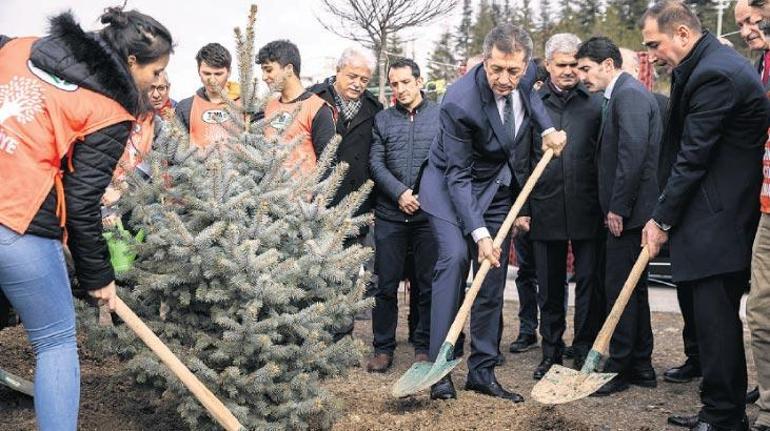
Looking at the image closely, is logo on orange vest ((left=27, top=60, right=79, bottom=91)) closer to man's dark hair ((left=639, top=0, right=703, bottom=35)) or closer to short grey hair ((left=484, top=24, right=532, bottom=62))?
short grey hair ((left=484, top=24, right=532, bottom=62))

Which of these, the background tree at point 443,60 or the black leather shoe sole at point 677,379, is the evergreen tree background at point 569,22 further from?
the black leather shoe sole at point 677,379

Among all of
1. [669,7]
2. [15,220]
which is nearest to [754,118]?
[669,7]

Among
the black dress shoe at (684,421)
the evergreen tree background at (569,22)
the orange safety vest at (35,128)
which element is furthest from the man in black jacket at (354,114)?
the evergreen tree background at (569,22)

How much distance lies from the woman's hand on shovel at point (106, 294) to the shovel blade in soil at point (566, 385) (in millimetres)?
2108

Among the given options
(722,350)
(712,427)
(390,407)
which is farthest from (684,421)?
(390,407)

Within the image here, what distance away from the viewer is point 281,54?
19.4 ft

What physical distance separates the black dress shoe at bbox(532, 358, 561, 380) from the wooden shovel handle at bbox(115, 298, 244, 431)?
2710 mm

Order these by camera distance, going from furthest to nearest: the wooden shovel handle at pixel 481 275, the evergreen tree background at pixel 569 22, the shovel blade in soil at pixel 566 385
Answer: the evergreen tree background at pixel 569 22 → the wooden shovel handle at pixel 481 275 → the shovel blade in soil at pixel 566 385

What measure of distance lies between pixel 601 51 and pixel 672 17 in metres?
1.28

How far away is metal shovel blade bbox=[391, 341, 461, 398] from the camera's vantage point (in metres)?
4.29

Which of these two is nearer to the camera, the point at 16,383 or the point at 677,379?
the point at 16,383

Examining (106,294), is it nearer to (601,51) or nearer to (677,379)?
(601,51)

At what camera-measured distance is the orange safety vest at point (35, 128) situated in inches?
119

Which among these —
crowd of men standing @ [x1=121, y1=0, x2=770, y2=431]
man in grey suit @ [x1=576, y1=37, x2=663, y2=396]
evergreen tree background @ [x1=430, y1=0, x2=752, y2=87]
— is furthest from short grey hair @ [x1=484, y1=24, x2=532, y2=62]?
evergreen tree background @ [x1=430, y1=0, x2=752, y2=87]
